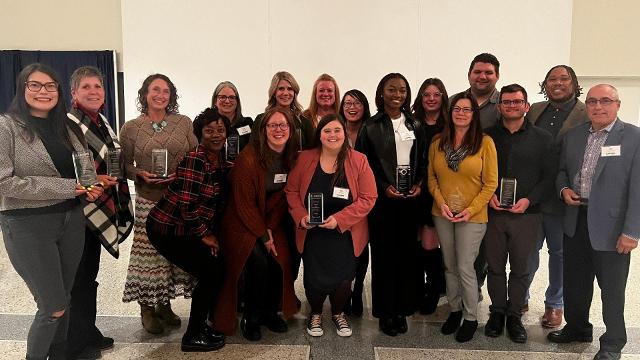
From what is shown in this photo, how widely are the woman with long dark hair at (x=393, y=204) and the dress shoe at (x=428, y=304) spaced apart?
1.14ft

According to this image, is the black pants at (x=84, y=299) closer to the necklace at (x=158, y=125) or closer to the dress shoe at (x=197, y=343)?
the dress shoe at (x=197, y=343)

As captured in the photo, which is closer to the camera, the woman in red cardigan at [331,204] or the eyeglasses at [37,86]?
the eyeglasses at [37,86]

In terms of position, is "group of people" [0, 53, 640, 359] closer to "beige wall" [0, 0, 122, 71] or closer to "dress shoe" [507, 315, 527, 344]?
"dress shoe" [507, 315, 527, 344]

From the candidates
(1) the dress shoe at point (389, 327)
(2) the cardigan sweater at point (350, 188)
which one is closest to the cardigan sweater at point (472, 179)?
(2) the cardigan sweater at point (350, 188)

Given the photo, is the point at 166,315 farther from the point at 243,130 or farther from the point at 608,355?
the point at 608,355

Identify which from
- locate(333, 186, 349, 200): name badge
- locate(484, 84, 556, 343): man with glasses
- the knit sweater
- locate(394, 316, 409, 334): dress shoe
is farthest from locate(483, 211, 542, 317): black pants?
the knit sweater

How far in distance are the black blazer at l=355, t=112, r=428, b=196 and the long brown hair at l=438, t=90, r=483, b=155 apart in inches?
7.6

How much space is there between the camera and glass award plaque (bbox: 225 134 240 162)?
130 inches

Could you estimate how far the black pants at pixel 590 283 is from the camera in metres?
2.63

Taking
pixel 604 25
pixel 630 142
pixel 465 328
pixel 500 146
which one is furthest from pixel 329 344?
pixel 604 25

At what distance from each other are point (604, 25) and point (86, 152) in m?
8.63

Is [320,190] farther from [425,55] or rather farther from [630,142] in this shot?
[425,55]

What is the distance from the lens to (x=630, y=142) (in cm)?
253

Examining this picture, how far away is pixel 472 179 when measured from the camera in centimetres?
283
